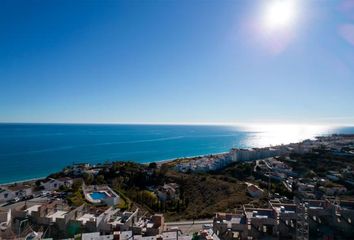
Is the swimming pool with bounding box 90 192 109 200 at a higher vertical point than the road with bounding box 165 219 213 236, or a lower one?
lower

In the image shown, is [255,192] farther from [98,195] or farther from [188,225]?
[98,195]

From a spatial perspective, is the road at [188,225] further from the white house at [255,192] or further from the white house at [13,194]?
the white house at [13,194]

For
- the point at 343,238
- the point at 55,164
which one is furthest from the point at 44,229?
the point at 55,164

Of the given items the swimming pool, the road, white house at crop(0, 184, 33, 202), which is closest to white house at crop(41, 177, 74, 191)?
white house at crop(0, 184, 33, 202)

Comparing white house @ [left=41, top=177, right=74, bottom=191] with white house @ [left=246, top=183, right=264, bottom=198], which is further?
white house @ [left=41, top=177, right=74, bottom=191]

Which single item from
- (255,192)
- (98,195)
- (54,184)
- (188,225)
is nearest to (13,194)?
(54,184)

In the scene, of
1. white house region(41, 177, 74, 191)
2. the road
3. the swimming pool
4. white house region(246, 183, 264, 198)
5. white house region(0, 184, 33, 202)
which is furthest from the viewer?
white house region(41, 177, 74, 191)

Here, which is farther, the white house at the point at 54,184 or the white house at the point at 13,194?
the white house at the point at 54,184

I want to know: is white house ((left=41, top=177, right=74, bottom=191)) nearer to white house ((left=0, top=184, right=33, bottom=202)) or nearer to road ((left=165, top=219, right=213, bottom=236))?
white house ((left=0, top=184, right=33, bottom=202))

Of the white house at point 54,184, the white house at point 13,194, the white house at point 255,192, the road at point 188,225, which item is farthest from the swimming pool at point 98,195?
the white house at point 255,192

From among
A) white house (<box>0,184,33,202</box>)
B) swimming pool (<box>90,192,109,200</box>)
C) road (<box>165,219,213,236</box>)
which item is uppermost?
road (<box>165,219,213,236</box>)

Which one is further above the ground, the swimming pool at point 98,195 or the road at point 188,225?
the road at point 188,225

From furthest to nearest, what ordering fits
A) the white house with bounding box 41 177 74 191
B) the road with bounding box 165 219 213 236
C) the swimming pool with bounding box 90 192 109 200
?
the white house with bounding box 41 177 74 191 < the swimming pool with bounding box 90 192 109 200 < the road with bounding box 165 219 213 236
